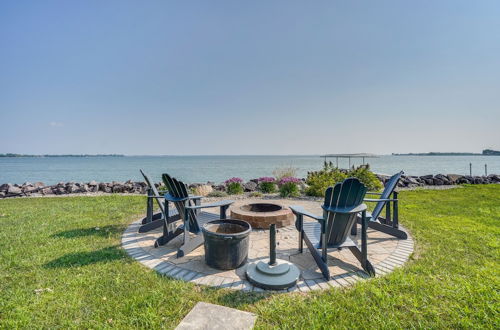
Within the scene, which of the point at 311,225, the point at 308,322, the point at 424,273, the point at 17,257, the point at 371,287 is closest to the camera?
the point at 308,322

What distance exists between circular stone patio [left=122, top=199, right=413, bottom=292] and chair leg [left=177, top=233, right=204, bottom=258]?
79mm

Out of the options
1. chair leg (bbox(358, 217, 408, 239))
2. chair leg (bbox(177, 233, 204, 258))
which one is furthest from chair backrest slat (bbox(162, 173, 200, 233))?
chair leg (bbox(358, 217, 408, 239))

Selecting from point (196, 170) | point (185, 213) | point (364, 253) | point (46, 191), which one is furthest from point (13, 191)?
point (196, 170)

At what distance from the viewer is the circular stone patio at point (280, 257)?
2525 mm

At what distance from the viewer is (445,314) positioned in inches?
77.5

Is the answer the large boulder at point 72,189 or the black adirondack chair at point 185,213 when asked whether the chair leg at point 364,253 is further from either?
the large boulder at point 72,189

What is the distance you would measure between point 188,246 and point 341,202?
2.02 metres

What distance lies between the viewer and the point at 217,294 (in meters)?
2.26

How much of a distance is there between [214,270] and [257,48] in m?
10.1

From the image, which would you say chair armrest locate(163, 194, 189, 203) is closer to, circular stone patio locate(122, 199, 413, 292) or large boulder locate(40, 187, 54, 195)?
circular stone patio locate(122, 199, 413, 292)

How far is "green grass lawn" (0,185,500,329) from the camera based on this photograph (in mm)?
1914

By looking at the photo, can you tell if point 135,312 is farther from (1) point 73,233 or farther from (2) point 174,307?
(1) point 73,233

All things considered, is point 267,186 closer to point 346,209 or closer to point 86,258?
point 346,209

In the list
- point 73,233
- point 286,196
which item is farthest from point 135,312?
point 286,196
